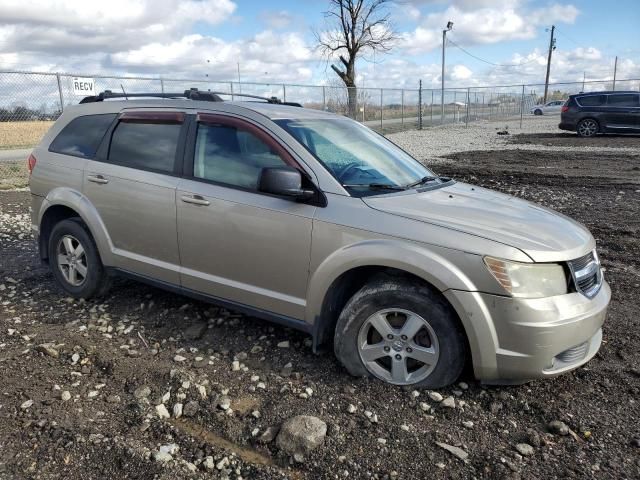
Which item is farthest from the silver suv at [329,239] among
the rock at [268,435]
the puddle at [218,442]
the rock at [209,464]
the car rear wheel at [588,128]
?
the car rear wheel at [588,128]

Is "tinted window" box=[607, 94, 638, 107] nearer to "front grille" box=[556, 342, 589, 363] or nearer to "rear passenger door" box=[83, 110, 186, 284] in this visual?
"front grille" box=[556, 342, 589, 363]

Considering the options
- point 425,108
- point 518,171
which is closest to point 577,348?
point 518,171

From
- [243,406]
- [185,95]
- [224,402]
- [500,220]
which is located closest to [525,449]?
[500,220]

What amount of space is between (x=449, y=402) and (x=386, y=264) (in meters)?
0.89

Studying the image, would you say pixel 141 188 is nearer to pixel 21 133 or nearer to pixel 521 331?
pixel 521 331

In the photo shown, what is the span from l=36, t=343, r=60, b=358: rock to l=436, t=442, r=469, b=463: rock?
8.79 ft

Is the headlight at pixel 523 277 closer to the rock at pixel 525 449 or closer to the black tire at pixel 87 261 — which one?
the rock at pixel 525 449

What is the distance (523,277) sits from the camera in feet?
9.89

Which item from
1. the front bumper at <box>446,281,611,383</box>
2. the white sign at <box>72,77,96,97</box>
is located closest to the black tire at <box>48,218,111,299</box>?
the front bumper at <box>446,281,611,383</box>

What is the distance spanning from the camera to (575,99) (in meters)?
21.7

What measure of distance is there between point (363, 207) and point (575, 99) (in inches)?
842

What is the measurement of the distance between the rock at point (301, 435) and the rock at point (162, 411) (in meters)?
0.70

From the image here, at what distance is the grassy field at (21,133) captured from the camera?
1533 cm

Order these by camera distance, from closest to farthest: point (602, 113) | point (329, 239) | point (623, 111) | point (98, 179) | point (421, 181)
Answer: point (329, 239), point (421, 181), point (98, 179), point (623, 111), point (602, 113)
